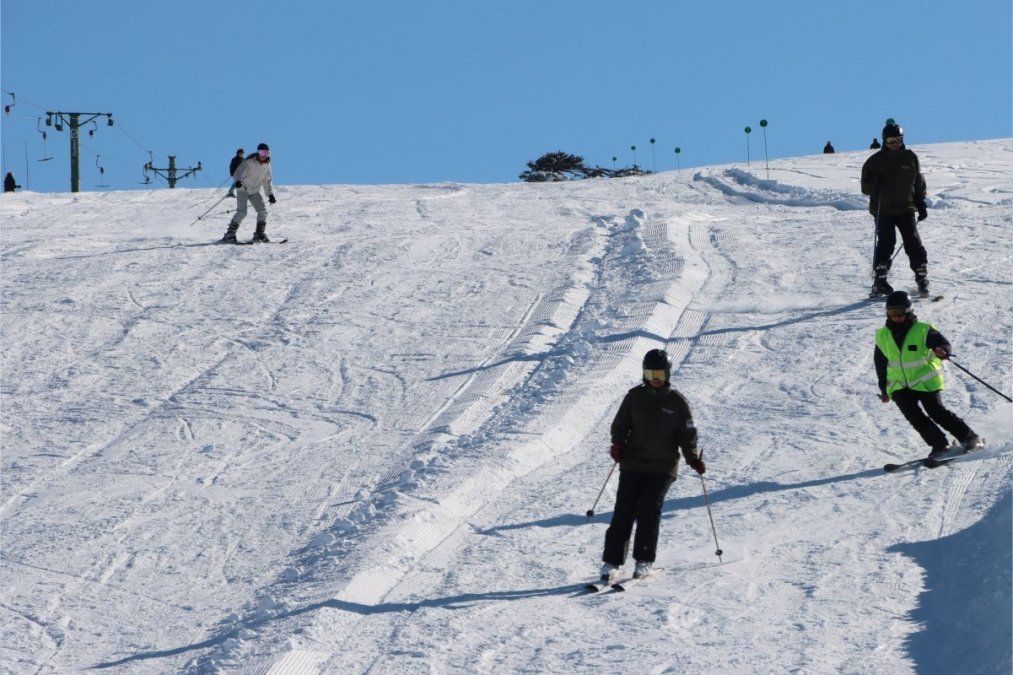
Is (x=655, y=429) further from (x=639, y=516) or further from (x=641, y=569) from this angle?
(x=641, y=569)

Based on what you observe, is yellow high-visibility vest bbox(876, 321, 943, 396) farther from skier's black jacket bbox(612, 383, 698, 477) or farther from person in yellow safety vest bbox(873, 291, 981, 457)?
skier's black jacket bbox(612, 383, 698, 477)

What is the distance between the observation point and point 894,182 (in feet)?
45.9

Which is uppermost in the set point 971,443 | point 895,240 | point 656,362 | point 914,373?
point 895,240

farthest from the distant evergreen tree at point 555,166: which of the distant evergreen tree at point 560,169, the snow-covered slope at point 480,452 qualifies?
the snow-covered slope at point 480,452

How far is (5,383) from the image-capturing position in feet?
45.1

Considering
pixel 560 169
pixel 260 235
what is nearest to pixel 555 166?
pixel 560 169

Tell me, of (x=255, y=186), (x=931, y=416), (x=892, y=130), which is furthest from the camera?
(x=255, y=186)

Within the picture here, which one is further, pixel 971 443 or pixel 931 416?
pixel 931 416

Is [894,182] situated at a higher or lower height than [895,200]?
higher

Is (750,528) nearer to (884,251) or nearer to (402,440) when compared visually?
(402,440)

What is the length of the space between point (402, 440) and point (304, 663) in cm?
427

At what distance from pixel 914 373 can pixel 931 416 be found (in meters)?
0.39

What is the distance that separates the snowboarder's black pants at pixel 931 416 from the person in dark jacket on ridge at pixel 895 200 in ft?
15.4

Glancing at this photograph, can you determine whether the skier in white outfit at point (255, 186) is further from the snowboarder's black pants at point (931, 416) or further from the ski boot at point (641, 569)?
the ski boot at point (641, 569)
